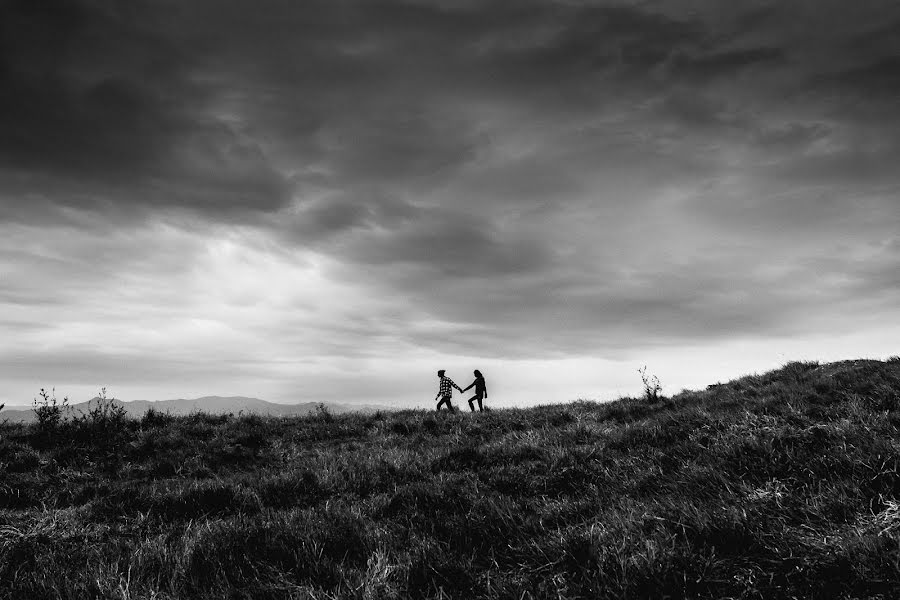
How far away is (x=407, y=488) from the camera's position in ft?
19.4

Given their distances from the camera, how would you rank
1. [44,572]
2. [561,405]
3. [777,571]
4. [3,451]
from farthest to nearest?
[561,405] → [3,451] → [44,572] → [777,571]

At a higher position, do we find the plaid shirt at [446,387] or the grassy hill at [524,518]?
the plaid shirt at [446,387]

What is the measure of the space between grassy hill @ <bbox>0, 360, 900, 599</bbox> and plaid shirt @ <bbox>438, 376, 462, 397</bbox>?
1093 centimetres

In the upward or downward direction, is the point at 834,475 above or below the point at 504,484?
above

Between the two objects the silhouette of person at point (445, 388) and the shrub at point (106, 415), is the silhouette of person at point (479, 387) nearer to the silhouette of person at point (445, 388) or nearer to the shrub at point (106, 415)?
the silhouette of person at point (445, 388)

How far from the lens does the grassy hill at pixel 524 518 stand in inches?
119

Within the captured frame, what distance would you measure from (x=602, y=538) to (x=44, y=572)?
15.1 feet

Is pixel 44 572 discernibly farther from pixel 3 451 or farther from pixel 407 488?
pixel 3 451

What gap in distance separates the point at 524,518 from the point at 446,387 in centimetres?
1585

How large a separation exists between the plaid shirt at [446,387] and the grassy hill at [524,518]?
1093 centimetres

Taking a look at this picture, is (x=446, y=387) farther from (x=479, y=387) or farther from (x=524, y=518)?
(x=524, y=518)

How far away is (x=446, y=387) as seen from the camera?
20078 millimetres

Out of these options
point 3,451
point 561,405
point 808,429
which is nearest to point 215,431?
point 3,451

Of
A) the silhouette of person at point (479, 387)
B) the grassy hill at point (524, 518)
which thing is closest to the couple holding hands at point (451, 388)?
the silhouette of person at point (479, 387)
